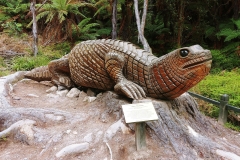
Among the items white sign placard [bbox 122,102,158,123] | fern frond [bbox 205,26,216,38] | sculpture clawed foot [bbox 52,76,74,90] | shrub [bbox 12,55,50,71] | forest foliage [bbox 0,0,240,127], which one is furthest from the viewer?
fern frond [bbox 205,26,216,38]

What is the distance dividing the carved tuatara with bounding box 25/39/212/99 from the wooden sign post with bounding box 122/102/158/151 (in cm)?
57

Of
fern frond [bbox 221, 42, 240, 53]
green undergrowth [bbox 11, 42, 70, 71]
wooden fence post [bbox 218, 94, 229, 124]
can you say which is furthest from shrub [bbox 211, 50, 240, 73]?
green undergrowth [bbox 11, 42, 70, 71]

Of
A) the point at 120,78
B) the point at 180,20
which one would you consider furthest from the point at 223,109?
the point at 180,20

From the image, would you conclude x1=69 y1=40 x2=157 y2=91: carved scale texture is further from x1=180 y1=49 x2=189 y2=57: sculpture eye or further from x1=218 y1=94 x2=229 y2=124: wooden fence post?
x1=218 y1=94 x2=229 y2=124: wooden fence post

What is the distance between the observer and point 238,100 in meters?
5.13

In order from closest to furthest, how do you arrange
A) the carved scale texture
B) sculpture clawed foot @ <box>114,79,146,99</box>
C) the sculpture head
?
1. the sculpture head
2. sculpture clawed foot @ <box>114,79,146,99</box>
3. the carved scale texture

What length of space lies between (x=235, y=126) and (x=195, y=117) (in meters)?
2.03

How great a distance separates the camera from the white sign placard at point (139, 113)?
246 centimetres

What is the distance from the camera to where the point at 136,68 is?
11.2 ft

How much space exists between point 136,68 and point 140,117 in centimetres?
109

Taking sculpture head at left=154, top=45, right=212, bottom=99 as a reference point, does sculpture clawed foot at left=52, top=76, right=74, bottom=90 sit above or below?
below

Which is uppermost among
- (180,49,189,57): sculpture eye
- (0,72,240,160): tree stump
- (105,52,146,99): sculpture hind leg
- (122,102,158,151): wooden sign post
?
(180,49,189,57): sculpture eye

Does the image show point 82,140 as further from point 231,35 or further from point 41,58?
point 231,35

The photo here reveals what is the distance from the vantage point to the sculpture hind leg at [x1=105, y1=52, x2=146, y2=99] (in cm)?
322
